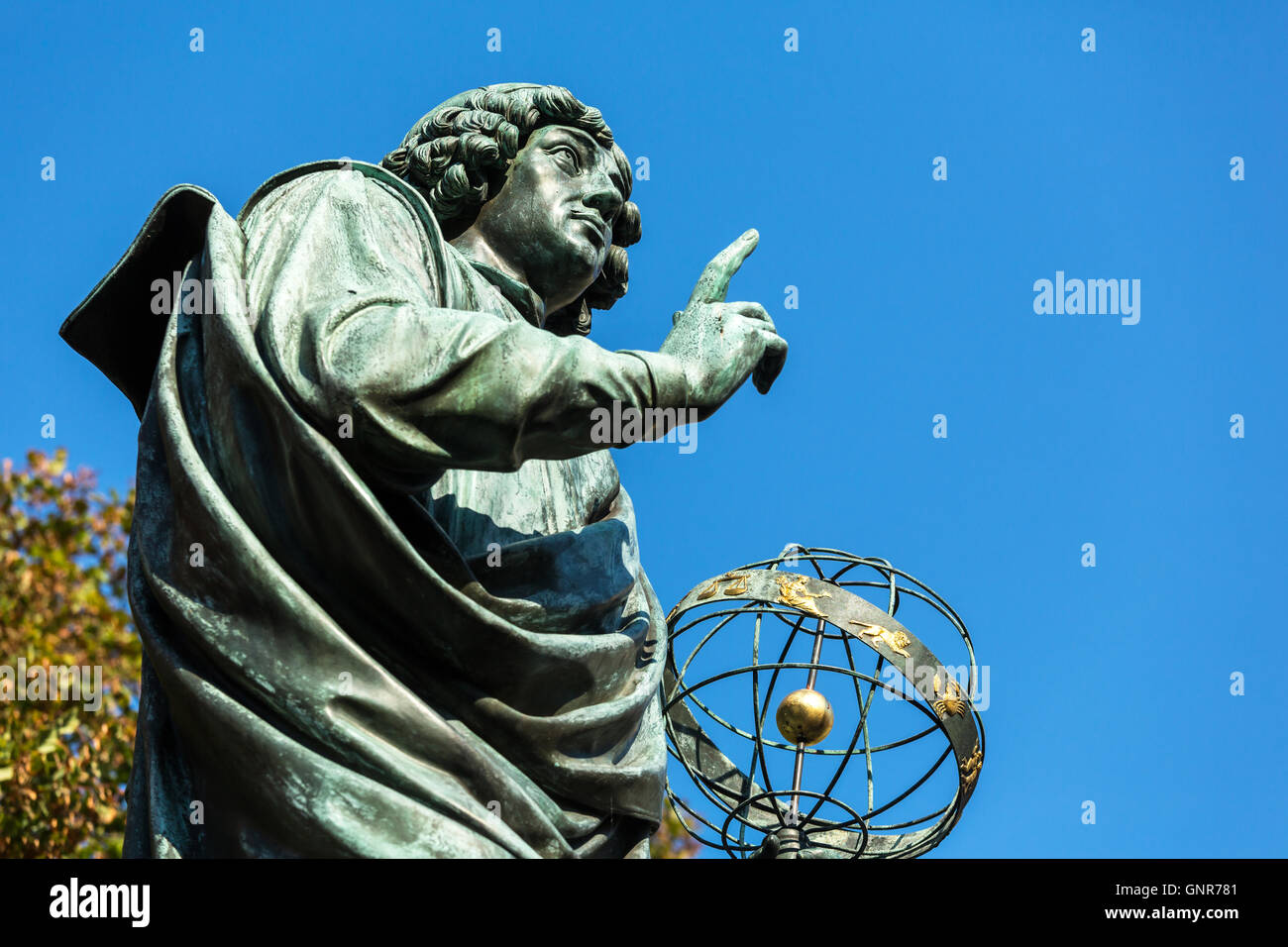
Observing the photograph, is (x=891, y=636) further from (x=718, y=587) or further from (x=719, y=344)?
(x=719, y=344)

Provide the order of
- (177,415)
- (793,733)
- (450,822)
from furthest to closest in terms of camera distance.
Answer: (793,733) → (177,415) → (450,822)

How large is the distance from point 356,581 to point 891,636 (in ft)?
9.85

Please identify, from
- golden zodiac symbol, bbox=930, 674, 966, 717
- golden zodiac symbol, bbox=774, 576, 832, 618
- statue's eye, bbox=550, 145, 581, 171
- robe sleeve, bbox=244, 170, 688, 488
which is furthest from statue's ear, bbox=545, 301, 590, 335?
golden zodiac symbol, bbox=930, 674, 966, 717

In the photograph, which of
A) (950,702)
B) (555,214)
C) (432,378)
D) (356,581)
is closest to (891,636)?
(950,702)

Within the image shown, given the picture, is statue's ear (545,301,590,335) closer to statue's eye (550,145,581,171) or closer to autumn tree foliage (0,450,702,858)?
statue's eye (550,145,581,171)

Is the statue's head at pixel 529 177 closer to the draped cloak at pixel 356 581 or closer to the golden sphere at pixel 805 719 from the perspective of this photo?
the draped cloak at pixel 356 581

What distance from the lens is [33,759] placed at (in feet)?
55.8

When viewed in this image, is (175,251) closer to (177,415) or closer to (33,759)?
(177,415)

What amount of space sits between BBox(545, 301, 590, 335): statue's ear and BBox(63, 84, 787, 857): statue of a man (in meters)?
1.15

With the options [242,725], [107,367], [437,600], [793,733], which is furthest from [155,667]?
[793,733]

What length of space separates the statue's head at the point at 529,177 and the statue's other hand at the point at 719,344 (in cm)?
96

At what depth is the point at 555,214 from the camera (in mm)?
6734

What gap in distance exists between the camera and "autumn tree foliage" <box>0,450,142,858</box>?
55.1 ft

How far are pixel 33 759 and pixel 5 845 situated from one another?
0.76 meters
